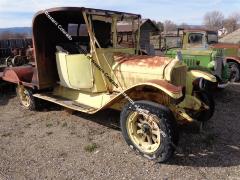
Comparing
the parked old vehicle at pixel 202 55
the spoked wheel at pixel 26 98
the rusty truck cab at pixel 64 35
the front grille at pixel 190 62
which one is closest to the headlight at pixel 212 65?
the parked old vehicle at pixel 202 55

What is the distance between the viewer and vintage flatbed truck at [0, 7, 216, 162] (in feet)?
14.8

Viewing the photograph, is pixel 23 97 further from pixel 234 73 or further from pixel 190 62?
pixel 234 73

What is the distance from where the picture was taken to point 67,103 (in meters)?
6.06

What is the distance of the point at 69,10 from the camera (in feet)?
17.9

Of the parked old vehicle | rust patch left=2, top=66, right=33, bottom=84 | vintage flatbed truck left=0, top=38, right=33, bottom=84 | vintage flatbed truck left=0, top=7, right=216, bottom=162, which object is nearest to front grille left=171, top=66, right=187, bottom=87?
vintage flatbed truck left=0, top=7, right=216, bottom=162

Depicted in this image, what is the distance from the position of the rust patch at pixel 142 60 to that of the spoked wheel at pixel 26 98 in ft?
7.93

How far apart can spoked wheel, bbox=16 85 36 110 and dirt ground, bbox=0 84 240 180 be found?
0.39 m

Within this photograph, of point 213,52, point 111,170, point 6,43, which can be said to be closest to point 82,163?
point 111,170

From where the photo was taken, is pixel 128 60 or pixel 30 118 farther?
pixel 30 118

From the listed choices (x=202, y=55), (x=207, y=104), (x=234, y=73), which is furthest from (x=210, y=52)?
(x=207, y=104)

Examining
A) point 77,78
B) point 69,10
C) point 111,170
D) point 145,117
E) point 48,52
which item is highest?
point 69,10

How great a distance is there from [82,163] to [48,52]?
2.95 m

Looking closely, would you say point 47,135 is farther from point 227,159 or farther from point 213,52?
point 213,52

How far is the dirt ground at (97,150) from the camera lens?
4219 millimetres
